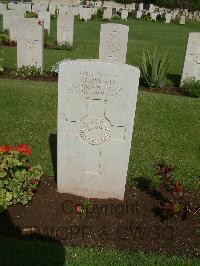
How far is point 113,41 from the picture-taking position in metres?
11.5

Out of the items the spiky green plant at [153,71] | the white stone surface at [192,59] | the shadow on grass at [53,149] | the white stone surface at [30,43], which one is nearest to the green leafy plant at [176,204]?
the shadow on grass at [53,149]

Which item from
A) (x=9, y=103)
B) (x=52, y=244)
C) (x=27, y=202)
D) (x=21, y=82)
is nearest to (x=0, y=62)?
(x=21, y=82)

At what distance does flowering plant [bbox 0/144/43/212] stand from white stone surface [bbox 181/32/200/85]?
693 centimetres

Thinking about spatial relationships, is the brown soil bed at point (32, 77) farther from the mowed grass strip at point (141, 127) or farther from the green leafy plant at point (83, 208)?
the green leafy plant at point (83, 208)

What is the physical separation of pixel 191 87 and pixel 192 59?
2.82 feet

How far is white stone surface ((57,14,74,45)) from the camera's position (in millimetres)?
17047

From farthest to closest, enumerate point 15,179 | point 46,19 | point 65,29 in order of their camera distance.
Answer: point 46,19
point 65,29
point 15,179

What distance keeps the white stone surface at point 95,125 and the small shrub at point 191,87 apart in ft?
19.7

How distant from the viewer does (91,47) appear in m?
18.2

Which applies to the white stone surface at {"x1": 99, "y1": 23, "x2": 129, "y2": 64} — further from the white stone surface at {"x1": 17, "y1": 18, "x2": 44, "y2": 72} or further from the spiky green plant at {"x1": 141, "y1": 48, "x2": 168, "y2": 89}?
the white stone surface at {"x1": 17, "y1": 18, "x2": 44, "y2": 72}

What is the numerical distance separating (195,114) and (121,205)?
4522 mm

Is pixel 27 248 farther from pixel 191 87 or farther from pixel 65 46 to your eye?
pixel 65 46

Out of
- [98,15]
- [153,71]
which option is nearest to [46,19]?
[153,71]

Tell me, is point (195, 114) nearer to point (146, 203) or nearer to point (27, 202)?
point (146, 203)
